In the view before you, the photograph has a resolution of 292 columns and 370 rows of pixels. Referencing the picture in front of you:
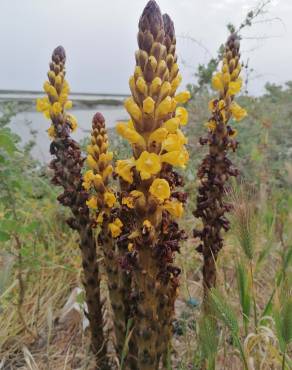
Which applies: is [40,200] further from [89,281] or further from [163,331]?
[163,331]

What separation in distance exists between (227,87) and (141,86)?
1.05m

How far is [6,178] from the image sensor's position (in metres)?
2.37

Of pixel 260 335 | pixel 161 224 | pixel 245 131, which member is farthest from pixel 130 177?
pixel 245 131

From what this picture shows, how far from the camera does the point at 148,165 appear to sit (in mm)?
1261

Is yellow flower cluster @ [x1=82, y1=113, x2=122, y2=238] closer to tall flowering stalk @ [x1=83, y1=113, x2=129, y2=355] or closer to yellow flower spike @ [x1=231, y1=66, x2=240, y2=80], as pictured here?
tall flowering stalk @ [x1=83, y1=113, x2=129, y2=355]

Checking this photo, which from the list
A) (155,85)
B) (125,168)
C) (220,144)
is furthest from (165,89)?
(220,144)

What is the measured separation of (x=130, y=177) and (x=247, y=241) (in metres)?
0.61

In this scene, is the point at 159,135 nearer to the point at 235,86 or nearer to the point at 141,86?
the point at 141,86

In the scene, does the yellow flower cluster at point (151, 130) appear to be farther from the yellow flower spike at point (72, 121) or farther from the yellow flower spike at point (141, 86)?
the yellow flower spike at point (72, 121)

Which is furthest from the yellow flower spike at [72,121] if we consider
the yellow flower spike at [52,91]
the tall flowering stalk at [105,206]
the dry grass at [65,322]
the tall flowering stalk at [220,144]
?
the dry grass at [65,322]

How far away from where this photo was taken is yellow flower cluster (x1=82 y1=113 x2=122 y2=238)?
5.85 feet

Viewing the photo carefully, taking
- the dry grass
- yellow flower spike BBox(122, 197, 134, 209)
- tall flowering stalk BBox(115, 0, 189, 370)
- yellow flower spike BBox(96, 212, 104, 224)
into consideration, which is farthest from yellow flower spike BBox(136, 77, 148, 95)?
the dry grass

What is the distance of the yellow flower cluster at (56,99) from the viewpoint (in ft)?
6.31

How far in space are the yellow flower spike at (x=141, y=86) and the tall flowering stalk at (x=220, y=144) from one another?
3.22 ft
